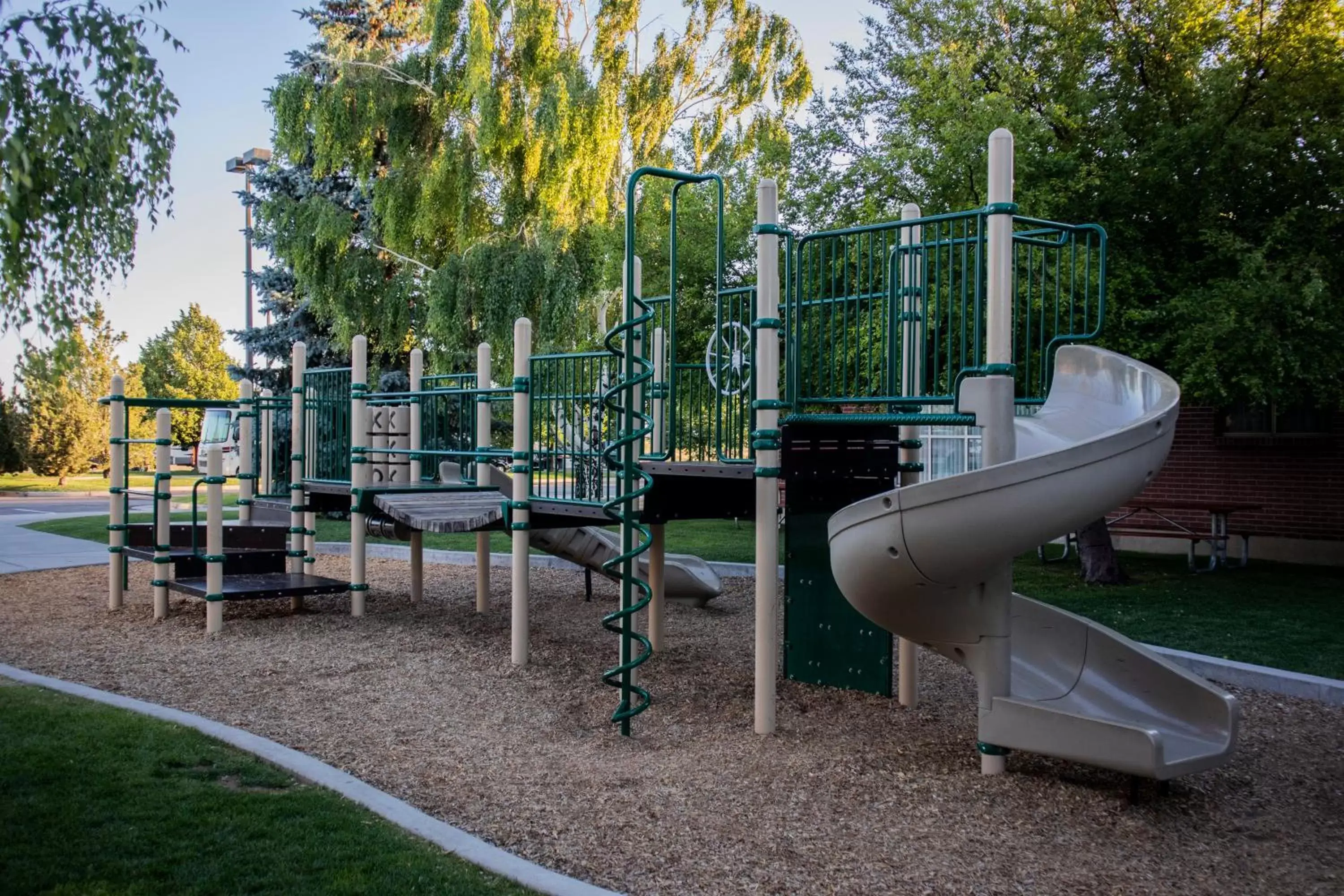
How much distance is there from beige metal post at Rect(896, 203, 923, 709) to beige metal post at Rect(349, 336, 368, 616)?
4941 mm

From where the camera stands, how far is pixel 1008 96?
453 inches

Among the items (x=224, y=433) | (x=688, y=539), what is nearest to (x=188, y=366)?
(x=224, y=433)

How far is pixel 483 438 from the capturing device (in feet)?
31.8

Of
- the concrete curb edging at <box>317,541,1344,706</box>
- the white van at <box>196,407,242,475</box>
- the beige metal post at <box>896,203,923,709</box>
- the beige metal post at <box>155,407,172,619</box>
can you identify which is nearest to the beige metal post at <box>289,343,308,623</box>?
the beige metal post at <box>155,407,172,619</box>

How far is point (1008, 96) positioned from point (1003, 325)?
25.5ft

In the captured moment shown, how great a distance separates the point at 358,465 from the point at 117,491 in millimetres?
2436

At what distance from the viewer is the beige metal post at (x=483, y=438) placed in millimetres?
9578

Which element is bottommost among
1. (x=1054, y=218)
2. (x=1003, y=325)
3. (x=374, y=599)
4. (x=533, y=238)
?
(x=374, y=599)

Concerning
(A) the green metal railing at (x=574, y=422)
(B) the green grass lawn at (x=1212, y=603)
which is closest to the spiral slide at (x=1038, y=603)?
(A) the green metal railing at (x=574, y=422)

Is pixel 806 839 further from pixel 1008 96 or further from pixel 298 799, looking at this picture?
pixel 1008 96

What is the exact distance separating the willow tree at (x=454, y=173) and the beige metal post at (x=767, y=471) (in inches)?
506

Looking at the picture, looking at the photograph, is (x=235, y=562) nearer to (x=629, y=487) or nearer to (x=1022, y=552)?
(x=629, y=487)

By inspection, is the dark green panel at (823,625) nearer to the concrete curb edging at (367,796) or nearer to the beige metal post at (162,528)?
the concrete curb edging at (367,796)

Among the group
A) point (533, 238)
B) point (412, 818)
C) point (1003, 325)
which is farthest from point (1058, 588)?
point (533, 238)
